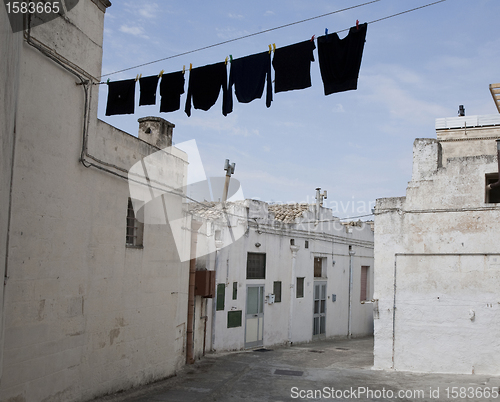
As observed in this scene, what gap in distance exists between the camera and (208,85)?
9414 millimetres

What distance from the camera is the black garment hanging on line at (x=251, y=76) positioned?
886 cm

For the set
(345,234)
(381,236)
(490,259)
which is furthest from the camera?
(345,234)

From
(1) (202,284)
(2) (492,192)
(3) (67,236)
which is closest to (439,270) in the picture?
(2) (492,192)

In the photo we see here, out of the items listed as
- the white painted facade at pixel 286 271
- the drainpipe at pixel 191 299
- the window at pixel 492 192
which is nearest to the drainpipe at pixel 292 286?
the white painted facade at pixel 286 271

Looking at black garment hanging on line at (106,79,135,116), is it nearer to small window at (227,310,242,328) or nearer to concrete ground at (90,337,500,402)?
concrete ground at (90,337,500,402)

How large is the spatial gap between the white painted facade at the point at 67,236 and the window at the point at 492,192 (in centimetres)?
762

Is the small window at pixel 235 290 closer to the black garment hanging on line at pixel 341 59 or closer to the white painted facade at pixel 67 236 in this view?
the white painted facade at pixel 67 236

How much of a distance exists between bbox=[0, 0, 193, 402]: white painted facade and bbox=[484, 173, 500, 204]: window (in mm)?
7615

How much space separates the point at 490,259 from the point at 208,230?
703 cm

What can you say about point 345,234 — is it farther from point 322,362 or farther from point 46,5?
point 46,5

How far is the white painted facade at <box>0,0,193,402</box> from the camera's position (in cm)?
675

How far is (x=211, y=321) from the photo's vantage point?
1427cm

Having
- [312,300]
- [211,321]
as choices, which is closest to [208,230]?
[211,321]

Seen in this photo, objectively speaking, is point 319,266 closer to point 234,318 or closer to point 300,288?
point 300,288
